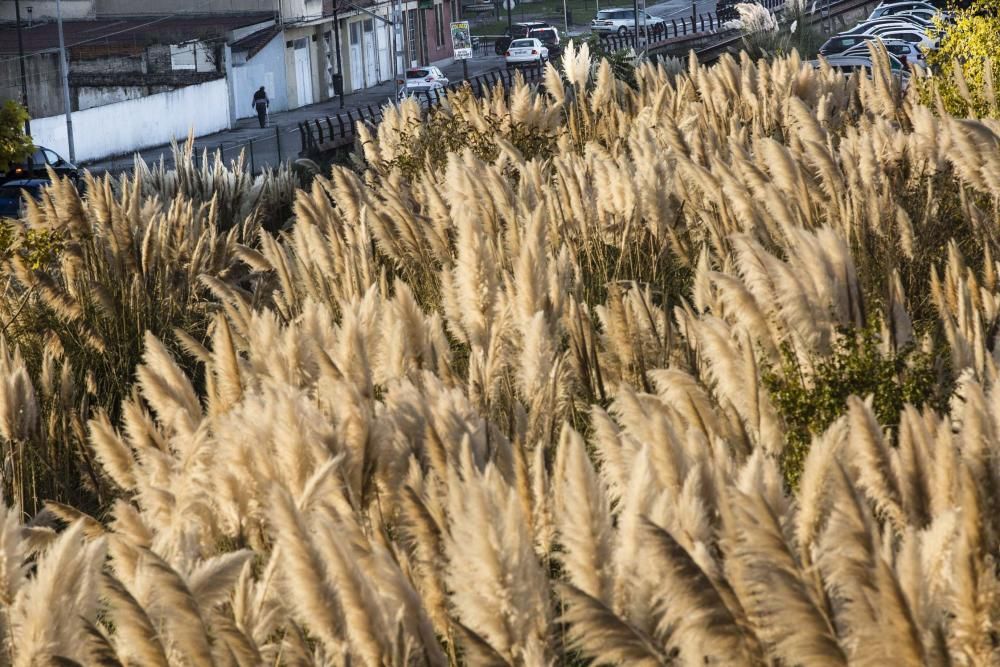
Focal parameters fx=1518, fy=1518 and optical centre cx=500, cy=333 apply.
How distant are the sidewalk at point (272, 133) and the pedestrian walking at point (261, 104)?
0.29m

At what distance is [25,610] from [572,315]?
205cm

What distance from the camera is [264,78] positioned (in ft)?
184

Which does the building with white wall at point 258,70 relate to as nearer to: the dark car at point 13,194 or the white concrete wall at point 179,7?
the white concrete wall at point 179,7

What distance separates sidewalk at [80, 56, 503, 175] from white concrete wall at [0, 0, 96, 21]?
9959 millimetres

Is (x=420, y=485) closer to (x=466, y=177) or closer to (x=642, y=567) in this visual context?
(x=642, y=567)

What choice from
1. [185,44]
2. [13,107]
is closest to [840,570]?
[13,107]

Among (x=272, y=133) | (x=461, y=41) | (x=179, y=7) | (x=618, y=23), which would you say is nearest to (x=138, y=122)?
(x=272, y=133)

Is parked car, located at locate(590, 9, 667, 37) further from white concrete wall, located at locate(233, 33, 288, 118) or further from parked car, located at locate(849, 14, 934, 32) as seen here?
white concrete wall, located at locate(233, 33, 288, 118)

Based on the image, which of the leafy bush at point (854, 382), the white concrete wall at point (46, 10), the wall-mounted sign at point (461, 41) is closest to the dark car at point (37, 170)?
the leafy bush at point (854, 382)

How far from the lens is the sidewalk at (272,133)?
3631cm

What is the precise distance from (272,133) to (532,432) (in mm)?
47163

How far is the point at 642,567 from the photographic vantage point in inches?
98.6

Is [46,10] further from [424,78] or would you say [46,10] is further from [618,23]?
[618,23]

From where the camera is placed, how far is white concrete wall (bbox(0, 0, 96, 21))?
56.3m
